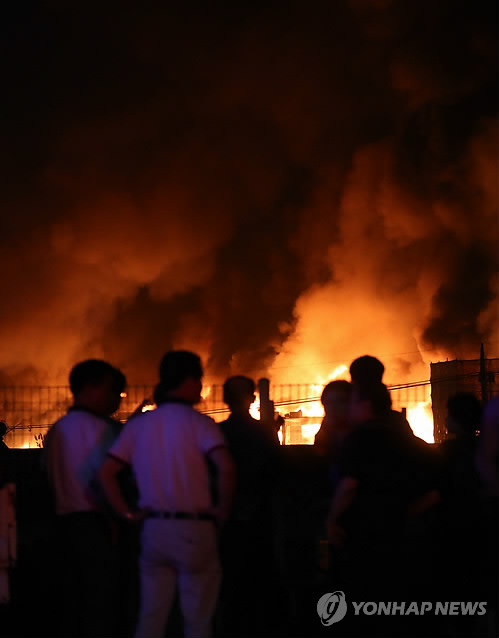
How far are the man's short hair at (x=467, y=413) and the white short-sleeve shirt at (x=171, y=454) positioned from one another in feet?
6.57

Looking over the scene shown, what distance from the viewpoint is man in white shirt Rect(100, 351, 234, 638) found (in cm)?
474

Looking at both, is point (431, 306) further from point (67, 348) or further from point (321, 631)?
point (321, 631)

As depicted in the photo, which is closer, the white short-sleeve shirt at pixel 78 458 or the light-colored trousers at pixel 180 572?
the light-colored trousers at pixel 180 572

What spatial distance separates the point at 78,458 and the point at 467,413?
268 centimetres

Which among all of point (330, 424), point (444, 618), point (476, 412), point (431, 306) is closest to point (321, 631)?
point (444, 618)

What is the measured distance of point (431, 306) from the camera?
30.9 m

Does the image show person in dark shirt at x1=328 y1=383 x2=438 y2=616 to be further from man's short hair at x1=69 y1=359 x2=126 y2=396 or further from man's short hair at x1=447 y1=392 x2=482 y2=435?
man's short hair at x1=69 y1=359 x2=126 y2=396

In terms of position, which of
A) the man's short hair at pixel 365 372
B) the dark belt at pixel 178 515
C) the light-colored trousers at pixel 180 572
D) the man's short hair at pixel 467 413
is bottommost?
the light-colored trousers at pixel 180 572

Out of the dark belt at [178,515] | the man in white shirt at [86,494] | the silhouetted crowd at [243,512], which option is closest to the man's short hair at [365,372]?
the silhouetted crowd at [243,512]

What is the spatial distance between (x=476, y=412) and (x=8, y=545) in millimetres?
3251

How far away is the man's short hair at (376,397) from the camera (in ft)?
16.2

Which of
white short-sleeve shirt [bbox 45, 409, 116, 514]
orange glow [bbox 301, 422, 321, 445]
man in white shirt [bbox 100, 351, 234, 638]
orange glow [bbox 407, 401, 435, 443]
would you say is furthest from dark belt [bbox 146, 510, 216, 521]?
orange glow [bbox 407, 401, 435, 443]
